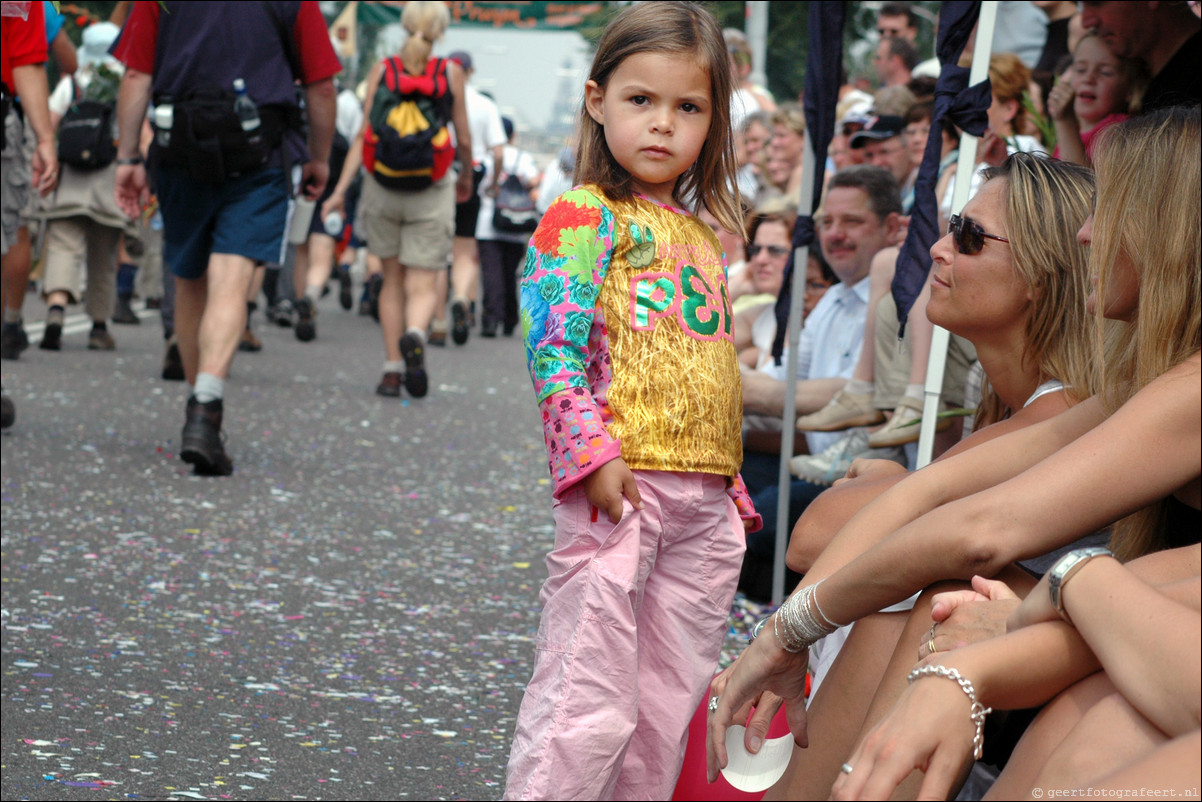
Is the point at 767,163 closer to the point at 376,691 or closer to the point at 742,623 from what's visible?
the point at 742,623

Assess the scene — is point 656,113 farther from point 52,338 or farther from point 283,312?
point 283,312

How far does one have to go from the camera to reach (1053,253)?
2.47 meters

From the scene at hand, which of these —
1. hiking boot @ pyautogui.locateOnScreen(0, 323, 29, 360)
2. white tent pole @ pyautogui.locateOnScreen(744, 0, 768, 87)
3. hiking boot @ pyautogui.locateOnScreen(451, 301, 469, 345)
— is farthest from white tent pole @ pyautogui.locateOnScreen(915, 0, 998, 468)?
white tent pole @ pyautogui.locateOnScreen(744, 0, 768, 87)

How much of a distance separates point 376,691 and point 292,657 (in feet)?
1.05

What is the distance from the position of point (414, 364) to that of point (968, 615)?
22.7ft

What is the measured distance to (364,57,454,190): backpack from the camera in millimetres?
8625

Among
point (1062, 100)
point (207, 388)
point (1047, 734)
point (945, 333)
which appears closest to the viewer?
point (1047, 734)

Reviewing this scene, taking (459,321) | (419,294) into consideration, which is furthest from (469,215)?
(419,294)

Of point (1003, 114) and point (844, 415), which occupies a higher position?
point (1003, 114)

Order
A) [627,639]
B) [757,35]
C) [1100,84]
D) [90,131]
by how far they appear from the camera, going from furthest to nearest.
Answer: [757,35] → [90,131] → [1100,84] → [627,639]

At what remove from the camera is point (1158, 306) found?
1.72 meters

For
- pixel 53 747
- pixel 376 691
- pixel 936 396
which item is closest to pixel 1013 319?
pixel 936 396

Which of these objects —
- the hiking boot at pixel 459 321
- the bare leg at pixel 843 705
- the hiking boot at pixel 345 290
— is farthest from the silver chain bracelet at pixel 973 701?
the hiking boot at pixel 345 290

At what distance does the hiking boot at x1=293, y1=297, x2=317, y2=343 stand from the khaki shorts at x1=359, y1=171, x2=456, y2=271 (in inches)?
115
